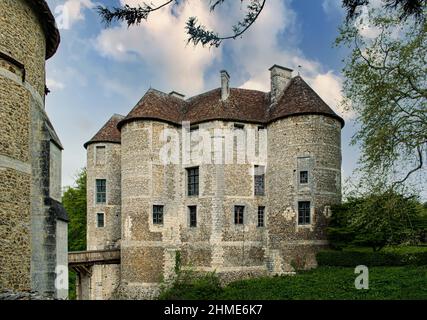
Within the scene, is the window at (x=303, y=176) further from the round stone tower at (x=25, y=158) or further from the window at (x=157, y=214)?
the round stone tower at (x=25, y=158)

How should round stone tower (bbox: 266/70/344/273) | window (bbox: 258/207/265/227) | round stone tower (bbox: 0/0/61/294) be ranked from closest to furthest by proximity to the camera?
round stone tower (bbox: 0/0/61/294) < round stone tower (bbox: 266/70/344/273) < window (bbox: 258/207/265/227)

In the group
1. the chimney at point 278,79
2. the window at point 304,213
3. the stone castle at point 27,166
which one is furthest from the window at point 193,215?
the stone castle at point 27,166

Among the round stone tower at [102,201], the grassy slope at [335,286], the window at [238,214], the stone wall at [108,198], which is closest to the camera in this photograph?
the grassy slope at [335,286]

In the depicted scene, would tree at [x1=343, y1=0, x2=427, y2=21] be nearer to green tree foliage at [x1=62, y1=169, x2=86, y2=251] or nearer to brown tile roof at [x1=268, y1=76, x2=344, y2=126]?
brown tile roof at [x1=268, y1=76, x2=344, y2=126]

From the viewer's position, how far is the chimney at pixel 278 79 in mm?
24250

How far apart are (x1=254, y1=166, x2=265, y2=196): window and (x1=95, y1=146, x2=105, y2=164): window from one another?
35.5ft

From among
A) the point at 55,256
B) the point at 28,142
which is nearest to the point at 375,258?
the point at 55,256

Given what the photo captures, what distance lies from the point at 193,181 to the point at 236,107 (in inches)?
207

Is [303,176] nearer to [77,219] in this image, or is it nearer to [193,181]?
[193,181]

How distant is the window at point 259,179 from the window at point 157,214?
18.9 ft

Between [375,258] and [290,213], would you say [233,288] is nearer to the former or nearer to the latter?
[290,213]

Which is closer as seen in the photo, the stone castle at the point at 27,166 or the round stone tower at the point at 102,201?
the stone castle at the point at 27,166

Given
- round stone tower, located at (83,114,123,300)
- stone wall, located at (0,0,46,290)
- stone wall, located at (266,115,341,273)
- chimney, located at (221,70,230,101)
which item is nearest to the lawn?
stone wall, located at (266,115,341,273)

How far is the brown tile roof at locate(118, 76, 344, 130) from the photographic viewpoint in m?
22.4
